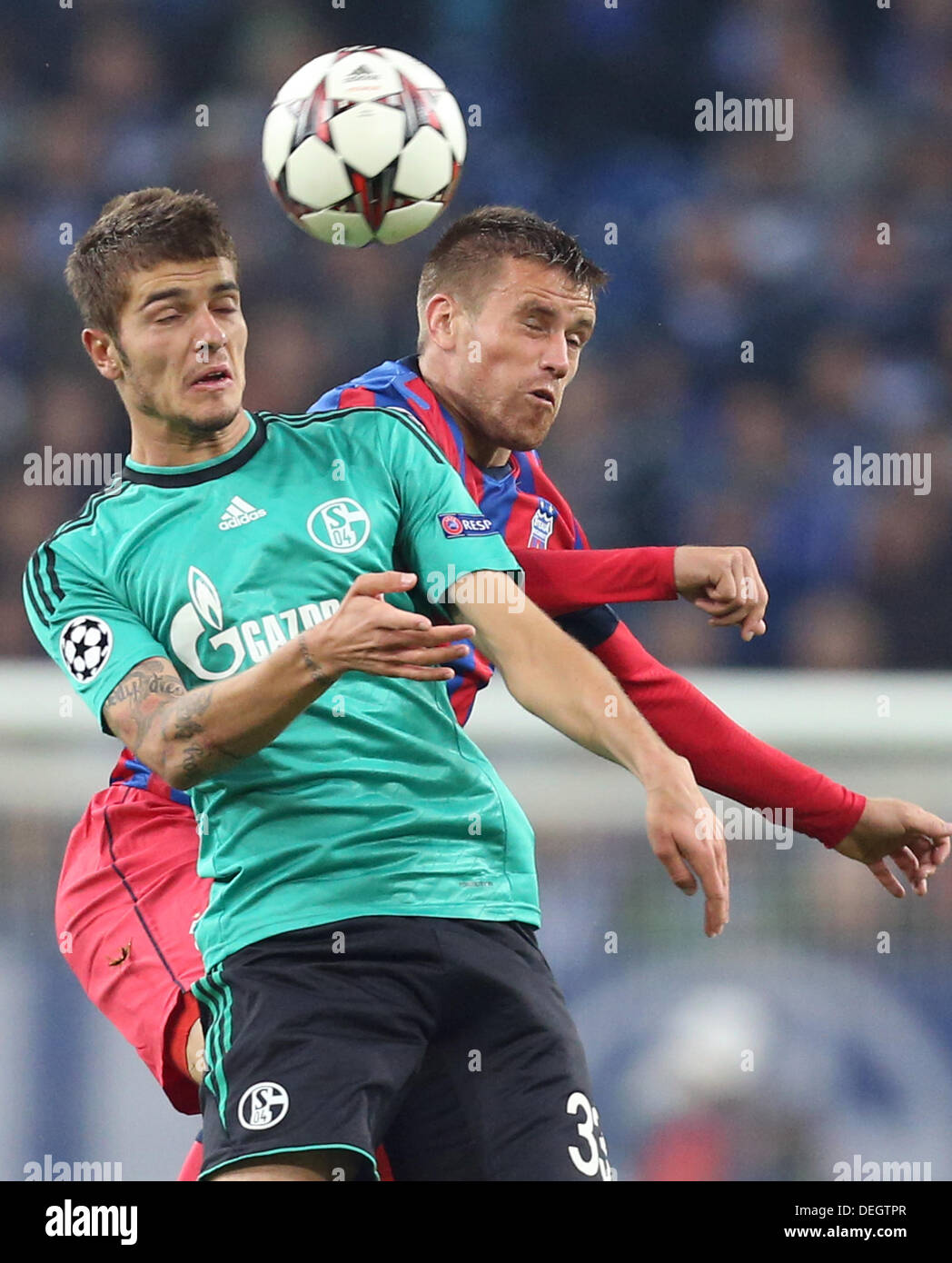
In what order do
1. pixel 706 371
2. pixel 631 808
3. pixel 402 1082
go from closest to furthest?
pixel 402 1082
pixel 631 808
pixel 706 371

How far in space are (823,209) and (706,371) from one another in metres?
1.07

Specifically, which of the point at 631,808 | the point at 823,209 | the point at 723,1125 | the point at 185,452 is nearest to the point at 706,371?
the point at 823,209

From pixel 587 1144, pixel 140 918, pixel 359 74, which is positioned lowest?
pixel 587 1144

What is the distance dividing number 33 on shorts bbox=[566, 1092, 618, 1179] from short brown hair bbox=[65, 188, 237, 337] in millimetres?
1473

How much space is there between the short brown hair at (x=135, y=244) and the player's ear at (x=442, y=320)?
82cm

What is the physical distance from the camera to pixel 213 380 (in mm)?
2996

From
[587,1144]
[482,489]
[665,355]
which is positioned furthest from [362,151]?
[665,355]

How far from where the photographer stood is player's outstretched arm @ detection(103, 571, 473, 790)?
2445mm

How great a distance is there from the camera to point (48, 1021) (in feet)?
15.1

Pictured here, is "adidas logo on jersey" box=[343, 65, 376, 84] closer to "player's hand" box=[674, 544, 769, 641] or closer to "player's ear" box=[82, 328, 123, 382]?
"player's ear" box=[82, 328, 123, 382]

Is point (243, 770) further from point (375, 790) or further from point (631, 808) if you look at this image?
point (631, 808)

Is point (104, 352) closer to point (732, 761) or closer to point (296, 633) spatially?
point (296, 633)

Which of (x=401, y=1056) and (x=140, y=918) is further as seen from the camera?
(x=140, y=918)

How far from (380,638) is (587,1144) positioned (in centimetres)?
90
